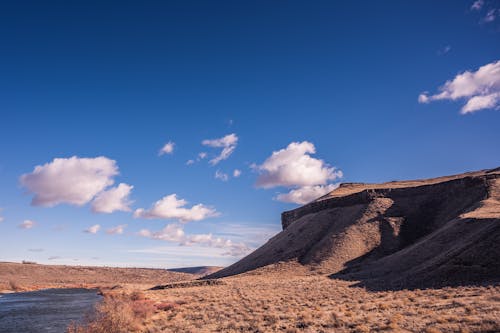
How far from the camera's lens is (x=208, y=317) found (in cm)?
2723

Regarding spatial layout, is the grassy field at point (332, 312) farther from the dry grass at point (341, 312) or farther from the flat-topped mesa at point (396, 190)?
the flat-topped mesa at point (396, 190)

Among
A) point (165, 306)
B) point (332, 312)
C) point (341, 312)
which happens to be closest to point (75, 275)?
point (165, 306)

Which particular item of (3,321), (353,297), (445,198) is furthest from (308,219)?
(3,321)

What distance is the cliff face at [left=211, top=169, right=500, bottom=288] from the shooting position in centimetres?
3127

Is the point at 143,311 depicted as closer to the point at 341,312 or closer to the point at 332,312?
the point at 332,312

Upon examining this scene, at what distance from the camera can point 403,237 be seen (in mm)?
56906

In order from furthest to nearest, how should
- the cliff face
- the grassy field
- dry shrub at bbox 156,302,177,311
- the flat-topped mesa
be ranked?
the flat-topped mesa, dry shrub at bbox 156,302,177,311, the cliff face, the grassy field

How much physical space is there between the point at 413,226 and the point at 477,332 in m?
45.9

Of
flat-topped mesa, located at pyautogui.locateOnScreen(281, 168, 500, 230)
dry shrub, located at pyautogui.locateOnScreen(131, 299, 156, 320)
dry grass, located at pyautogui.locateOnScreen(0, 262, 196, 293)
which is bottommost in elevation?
dry shrub, located at pyautogui.locateOnScreen(131, 299, 156, 320)

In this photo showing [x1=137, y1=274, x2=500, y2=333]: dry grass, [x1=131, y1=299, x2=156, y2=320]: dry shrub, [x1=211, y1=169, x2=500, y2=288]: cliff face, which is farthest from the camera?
[x1=211, y1=169, x2=500, y2=288]: cliff face

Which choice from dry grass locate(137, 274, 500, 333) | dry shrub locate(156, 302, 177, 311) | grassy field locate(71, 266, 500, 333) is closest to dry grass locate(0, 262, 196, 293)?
dry shrub locate(156, 302, 177, 311)

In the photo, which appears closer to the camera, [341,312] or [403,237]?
[341,312]

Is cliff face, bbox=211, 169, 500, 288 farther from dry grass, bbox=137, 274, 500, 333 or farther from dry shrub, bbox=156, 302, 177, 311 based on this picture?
Result: dry shrub, bbox=156, 302, 177, 311

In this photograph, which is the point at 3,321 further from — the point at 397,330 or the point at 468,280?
the point at 468,280
